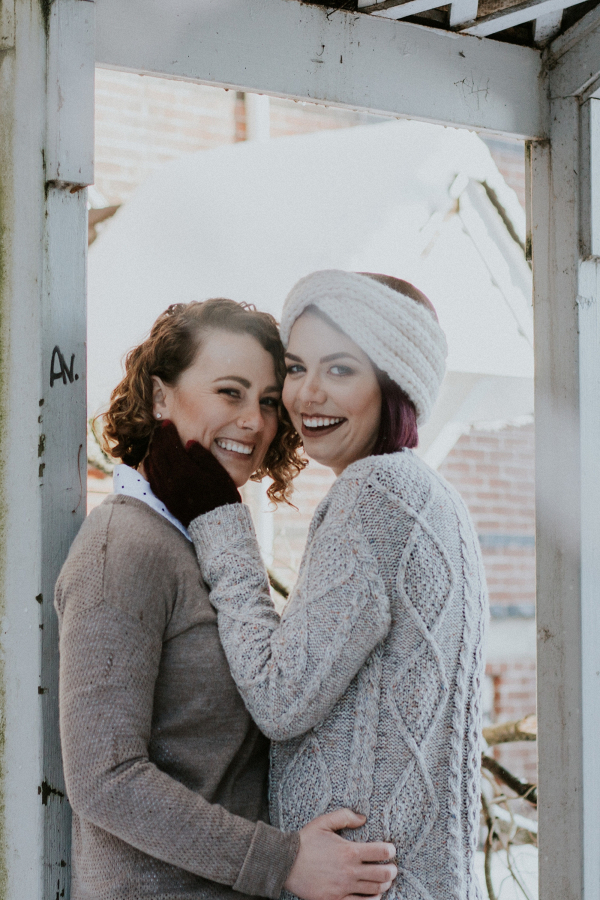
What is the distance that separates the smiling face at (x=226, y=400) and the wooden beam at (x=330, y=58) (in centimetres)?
54

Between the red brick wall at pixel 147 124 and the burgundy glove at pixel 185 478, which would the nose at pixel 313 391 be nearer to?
the burgundy glove at pixel 185 478

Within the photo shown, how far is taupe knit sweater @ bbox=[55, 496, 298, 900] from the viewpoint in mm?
1465

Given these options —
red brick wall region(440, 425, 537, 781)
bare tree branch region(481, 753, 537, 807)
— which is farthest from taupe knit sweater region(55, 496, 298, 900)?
red brick wall region(440, 425, 537, 781)

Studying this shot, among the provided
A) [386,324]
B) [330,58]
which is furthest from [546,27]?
[386,324]

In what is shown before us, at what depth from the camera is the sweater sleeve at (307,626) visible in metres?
1.54

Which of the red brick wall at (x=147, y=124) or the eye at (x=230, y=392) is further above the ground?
the red brick wall at (x=147, y=124)

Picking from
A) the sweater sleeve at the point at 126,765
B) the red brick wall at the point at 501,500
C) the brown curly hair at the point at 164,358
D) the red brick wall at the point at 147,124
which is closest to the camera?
the sweater sleeve at the point at 126,765

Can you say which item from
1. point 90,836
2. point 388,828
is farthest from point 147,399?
point 388,828

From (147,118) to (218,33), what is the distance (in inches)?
133

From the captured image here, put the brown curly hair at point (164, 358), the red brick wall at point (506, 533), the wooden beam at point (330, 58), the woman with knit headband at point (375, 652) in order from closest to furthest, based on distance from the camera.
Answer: the woman with knit headband at point (375, 652) < the wooden beam at point (330, 58) < the brown curly hair at point (164, 358) < the red brick wall at point (506, 533)

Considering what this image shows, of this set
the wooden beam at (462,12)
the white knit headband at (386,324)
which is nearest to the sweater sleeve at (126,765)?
the white knit headband at (386,324)

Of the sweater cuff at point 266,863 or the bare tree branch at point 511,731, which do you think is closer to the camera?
the sweater cuff at point 266,863

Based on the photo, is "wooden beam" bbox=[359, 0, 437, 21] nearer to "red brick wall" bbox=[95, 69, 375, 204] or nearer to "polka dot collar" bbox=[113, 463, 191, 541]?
"polka dot collar" bbox=[113, 463, 191, 541]

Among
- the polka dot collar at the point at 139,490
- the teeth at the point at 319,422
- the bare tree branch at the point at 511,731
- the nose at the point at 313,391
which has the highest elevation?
the nose at the point at 313,391
